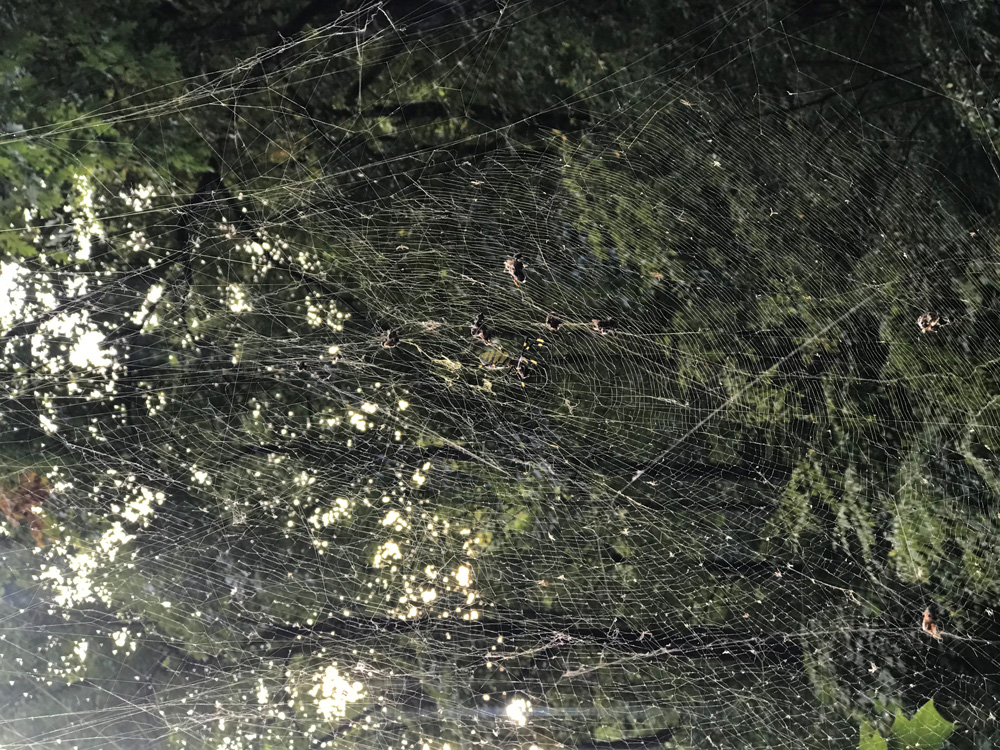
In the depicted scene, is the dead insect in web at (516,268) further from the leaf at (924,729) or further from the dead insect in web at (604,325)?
the leaf at (924,729)

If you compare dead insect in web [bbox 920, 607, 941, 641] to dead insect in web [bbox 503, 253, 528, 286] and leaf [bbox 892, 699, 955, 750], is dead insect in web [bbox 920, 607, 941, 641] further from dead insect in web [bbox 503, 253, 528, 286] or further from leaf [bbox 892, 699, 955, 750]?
dead insect in web [bbox 503, 253, 528, 286]

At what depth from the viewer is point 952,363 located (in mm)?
1089

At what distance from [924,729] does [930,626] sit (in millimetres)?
177

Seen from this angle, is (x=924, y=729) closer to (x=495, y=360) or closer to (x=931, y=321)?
(x=931, y=321)

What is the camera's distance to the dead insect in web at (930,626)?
1105mm

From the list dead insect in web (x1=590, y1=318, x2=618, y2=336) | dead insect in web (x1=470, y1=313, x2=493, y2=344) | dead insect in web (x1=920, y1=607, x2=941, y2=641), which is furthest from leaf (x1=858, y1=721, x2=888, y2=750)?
dead insect in web (x1=470, y1=313, x2=493, y2=344)

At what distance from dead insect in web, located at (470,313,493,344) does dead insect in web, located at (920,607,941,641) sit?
897 millimetres

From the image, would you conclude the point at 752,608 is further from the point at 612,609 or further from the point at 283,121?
the point at 283,121

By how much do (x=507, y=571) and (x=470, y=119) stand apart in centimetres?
84

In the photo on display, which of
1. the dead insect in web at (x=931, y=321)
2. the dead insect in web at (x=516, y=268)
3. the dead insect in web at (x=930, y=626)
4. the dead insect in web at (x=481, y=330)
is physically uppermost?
the dead insect in web at (x=516, y=268)

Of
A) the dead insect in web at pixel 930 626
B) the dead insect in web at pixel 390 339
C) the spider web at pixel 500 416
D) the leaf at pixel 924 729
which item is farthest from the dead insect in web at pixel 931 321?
the dead insect in web at pixel 390 339

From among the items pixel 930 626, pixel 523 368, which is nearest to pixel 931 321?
pixel 930 626

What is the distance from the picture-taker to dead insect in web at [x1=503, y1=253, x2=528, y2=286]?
3.81 feet

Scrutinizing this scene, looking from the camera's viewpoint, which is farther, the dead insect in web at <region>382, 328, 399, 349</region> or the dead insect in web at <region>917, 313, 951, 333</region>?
the dead insect in web at <region>382, 328, 399, 349</region>
